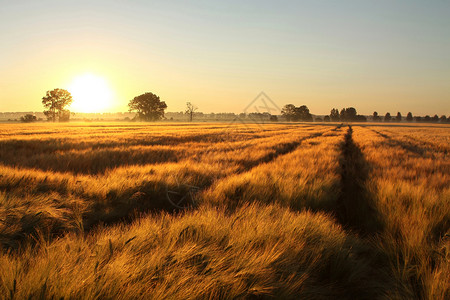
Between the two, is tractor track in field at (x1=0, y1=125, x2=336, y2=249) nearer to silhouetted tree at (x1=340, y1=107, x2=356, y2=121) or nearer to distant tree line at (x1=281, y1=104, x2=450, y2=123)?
distant tree line at (x1=281, y1=104, x2=450, y2=123)

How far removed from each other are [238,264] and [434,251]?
1899 millimetres

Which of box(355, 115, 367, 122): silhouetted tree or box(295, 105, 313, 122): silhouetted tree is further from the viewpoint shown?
→ box(355, 115, 367, 122): silhouetted tree

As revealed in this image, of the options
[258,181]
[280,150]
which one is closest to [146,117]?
[280,150]

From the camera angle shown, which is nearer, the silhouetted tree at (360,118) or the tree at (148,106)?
the tree at (148,106)

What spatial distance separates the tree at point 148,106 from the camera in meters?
89.7

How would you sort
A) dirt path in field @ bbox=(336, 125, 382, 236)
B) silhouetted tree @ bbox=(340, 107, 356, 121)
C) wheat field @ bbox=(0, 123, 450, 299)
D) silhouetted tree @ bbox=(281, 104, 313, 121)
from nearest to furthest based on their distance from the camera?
wheat field @ bbox=(0, 123, 450, 299) < dirt path in field @ bbox=(336, 125, 382, 236) < silhouetted tree @ bbox=(281, 104, 313, 121) < silhouetted tree @ bbox=(340, 107, 356, 121)

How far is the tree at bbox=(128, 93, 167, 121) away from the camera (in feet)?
294

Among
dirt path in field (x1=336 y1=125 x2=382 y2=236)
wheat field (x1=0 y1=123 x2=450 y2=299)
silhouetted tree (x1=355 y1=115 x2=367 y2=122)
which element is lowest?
dirt path in field (x1=336 y1=125 x2=382 y2=236)

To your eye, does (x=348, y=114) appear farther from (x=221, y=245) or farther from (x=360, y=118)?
(x=221, y=245)

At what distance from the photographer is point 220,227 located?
226 cm

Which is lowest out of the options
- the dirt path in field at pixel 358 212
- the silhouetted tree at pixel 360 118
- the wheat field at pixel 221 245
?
the dirt path in field at pixel 358 212

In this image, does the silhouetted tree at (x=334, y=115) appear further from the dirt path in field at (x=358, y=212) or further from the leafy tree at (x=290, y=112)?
the dirt path in field at (x=358, y=212)

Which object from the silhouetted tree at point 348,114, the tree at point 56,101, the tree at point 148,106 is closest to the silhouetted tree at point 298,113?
the silhouetted tree at point 348,114

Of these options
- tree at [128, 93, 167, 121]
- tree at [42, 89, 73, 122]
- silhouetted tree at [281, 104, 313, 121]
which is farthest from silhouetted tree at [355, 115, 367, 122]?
tree at [42, 89, 73, 122]
